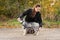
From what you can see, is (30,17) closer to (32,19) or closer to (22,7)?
(32,19)

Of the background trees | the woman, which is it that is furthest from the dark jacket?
the background trees

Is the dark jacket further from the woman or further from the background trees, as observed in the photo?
the background trees

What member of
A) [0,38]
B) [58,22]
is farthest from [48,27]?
[0,38]

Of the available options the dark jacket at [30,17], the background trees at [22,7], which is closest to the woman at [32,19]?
the dark jacket at [30,17]

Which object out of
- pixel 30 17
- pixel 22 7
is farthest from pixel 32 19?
pixel 22 7

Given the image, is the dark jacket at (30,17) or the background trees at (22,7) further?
the background trees at (22,7)

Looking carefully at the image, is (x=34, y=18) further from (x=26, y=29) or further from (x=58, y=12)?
(x=58, y=12)

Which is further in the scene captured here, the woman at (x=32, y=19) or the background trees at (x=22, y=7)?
the background trees at (x=22, y=7)

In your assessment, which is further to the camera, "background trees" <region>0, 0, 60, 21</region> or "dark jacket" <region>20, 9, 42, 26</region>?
"background trees" <region>0, 0, 60, 21</region>

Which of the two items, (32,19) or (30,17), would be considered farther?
(32,19)

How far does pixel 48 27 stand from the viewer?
10.9 meters

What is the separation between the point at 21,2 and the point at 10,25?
2.47 metres

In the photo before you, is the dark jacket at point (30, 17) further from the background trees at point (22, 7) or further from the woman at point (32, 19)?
the background trees at point (22, 7)

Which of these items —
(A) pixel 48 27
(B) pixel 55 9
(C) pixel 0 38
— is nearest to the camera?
A: (C) pixel 0 38
